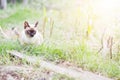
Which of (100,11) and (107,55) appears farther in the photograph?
(100,11)

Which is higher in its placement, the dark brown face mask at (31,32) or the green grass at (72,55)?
the dark brown face mask at (31,32)

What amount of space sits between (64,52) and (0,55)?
3.30ft

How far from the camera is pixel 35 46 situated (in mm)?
6188

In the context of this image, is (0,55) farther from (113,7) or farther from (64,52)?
(113,7)

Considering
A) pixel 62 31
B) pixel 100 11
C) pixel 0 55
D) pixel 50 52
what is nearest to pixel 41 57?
pixel 50 52

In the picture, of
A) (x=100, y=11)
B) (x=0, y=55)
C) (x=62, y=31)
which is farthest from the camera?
(x=100, y=11)

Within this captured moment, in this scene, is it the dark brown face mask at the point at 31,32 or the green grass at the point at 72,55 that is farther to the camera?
the dark brown face mask at the point at 31,32

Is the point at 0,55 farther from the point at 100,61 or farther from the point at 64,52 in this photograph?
the point at 100,61

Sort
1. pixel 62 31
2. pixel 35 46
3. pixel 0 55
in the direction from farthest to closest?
pixel 62 31 → pixel 35 46 → pixel 0 55

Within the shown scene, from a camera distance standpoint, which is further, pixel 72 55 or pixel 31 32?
pixel 31 32

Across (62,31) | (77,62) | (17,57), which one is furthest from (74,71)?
(62,31)

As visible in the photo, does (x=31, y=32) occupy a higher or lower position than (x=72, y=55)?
higher

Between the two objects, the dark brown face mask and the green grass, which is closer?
the green grass

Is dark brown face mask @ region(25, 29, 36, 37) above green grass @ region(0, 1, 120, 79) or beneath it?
above
